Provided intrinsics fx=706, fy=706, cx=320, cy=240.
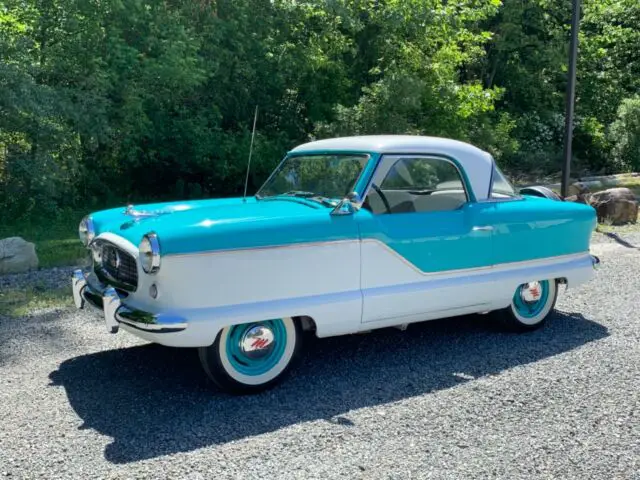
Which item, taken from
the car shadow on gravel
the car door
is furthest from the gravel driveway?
the car door

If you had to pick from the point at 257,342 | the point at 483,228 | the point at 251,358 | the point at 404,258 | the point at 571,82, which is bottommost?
the point at 251,358

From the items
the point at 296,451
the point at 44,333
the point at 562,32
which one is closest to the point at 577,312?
the point at 296,451

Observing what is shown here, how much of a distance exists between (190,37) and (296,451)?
1051 cm

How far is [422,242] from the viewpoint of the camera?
A: 5004 mm

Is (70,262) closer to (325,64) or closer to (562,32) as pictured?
(325,64)

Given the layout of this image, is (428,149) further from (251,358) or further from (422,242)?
(251,358)

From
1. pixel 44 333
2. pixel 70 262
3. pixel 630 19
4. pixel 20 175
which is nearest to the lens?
pixel 44 333

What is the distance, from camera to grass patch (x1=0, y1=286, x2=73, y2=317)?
6.40 meters

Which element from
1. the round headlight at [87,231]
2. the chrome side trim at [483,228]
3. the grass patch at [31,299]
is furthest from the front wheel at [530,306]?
the grass patch at [31,299]

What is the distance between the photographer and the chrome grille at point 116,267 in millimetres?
4414

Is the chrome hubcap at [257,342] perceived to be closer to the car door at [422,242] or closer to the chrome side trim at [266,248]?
the chrome side trim at [266,248]

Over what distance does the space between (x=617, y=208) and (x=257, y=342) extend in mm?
9120

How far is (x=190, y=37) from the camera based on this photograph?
12.8 m

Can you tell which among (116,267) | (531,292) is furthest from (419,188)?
(116,267)
